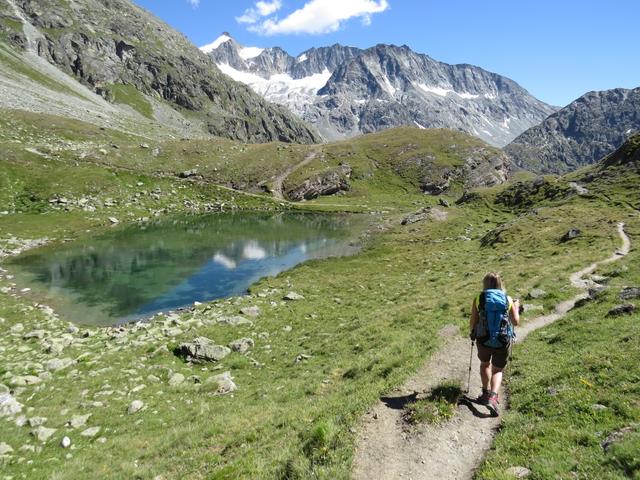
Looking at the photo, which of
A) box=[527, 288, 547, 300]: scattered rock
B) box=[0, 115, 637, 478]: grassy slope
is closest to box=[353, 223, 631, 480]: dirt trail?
box=[0, 115, 637, 478]: grassy slope

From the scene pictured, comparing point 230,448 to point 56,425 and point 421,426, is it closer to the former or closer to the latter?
point 421,426

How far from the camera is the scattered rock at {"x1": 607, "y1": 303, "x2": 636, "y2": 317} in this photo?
61.7ft

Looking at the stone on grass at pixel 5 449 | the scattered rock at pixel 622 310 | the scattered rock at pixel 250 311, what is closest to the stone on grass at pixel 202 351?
the scattered rock at pixel 250 311

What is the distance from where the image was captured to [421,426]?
12.3 metres

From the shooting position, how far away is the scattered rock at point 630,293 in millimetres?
20633

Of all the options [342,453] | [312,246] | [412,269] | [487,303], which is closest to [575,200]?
[412,269]

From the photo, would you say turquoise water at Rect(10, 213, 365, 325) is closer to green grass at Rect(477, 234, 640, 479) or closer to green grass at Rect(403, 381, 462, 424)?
green grass at Rect(403, 381, 462, 424)

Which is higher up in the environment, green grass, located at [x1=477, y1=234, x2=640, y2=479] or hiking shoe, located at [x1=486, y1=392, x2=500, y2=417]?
green grass, located at [x1=477, y1=234, x2=640, y2=479]

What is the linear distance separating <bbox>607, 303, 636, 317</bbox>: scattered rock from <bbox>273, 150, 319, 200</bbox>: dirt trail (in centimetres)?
10761

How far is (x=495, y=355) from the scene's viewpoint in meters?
13.3

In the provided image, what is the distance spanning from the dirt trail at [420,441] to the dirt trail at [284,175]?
363 feet

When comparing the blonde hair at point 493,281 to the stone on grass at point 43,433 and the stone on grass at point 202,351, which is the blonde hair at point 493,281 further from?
the stone on grass at point 43,433

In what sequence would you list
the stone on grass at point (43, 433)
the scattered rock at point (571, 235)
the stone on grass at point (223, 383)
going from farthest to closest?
the scattered rock at point (571, 235) → the stone on grass at point (223, 383) → the stone on grass at point (43, 433)

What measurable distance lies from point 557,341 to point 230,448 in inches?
567
